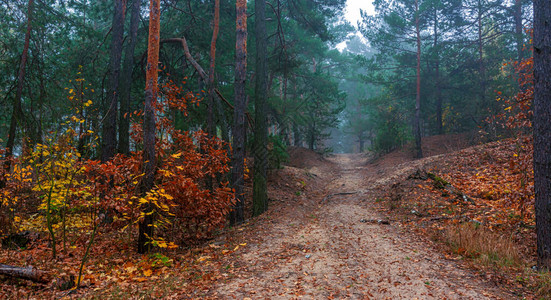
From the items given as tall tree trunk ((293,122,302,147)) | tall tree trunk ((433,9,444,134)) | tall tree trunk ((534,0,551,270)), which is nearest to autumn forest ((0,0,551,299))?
tall tree trunk ((534,0,551,270))

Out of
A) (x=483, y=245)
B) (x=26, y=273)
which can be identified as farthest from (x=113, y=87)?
(x=483, y=245)

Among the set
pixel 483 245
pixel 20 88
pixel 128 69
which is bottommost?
pixel 483 245

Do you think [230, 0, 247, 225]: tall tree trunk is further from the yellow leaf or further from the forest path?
the yellow leaf

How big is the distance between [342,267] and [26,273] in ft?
17.4

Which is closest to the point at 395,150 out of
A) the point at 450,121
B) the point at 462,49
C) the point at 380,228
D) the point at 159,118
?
the point at 450,121

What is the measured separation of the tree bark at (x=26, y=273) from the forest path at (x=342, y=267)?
2.94m

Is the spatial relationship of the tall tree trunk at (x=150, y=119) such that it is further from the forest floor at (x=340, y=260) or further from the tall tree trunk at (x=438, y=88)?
the tall tree trunk at (x=438, y=88)

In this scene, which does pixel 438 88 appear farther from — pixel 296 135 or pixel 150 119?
pixel 150 119

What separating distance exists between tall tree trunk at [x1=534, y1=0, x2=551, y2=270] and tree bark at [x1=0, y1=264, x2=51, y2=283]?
8.40 m

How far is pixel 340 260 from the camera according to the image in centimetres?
562

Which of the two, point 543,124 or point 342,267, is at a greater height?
point 543,124

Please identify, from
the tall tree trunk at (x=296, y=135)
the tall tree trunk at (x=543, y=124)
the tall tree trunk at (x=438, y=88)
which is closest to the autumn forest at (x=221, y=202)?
the tall tree trunk at (x=543, y=124)

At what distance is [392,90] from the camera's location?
2450 cm

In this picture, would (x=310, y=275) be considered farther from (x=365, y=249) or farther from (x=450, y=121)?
(x=450, y=121)
